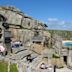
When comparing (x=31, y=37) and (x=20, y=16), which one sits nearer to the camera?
(x=31, y=37)

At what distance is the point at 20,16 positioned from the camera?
2399 inches

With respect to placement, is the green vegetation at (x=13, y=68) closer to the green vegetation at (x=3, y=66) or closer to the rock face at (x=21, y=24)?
the green vegetation at (x=3, y=66)

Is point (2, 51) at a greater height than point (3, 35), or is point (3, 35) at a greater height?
point (3, 35)

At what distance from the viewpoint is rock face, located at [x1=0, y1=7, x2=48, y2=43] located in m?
56.7

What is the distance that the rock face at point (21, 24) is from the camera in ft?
186

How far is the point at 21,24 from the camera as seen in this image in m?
60.5

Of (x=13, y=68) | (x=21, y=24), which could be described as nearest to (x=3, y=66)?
(x=13, y=68)

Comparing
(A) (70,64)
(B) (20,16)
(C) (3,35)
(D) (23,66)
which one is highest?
(B) (20,16)

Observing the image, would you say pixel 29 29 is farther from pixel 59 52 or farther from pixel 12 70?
pixel 12 70

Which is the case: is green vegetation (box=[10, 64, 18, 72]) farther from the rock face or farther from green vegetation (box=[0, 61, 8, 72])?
the rock face

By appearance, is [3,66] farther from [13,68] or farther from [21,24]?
[21,24]

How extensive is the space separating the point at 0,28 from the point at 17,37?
69.2 ft

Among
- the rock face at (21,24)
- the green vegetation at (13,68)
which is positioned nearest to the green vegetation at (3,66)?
the green vegetation at (13,68)

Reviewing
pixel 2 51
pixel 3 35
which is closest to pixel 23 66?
pixel 2 51
